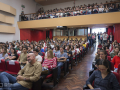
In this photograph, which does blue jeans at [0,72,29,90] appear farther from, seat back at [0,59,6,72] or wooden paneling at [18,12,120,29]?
wooden paneling at [18,12,120,29]

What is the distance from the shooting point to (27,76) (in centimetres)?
207

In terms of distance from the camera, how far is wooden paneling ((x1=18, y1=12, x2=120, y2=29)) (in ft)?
27.1

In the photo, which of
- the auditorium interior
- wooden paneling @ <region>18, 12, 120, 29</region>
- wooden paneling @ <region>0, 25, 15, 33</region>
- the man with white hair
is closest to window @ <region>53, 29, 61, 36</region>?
the auditorium interior

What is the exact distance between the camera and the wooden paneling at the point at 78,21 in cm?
825

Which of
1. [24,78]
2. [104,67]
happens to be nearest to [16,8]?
[24,78]

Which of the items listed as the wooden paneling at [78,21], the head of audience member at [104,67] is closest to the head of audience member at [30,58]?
the head of audience member at [104,67]

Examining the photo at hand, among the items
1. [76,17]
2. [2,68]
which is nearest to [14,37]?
[76,17]

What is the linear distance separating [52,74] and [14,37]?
10.7 m

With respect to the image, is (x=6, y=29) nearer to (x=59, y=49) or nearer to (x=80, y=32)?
(x=59, y=49)

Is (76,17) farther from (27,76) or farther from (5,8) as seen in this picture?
(27,76)

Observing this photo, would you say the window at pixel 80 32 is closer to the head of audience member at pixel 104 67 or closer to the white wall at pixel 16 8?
the white wall at pixel 16 8

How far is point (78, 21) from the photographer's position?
371 inches

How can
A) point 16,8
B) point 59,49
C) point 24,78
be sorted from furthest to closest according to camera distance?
point 16,8 → point 59,49 → point 24,78

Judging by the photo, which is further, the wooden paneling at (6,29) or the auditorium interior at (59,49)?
the wooden paneling at (6,29)
